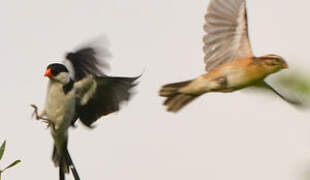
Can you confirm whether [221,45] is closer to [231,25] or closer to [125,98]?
[231,25]

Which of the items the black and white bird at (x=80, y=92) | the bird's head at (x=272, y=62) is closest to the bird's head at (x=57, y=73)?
the black and white bird at (x=80, y=92)

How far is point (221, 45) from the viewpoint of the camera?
5828 millimetres

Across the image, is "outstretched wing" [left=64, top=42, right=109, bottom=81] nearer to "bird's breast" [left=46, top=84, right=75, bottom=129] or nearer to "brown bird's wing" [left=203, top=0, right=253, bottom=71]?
"bird's breast" [left=46, top=84, right=75, bottom=129]

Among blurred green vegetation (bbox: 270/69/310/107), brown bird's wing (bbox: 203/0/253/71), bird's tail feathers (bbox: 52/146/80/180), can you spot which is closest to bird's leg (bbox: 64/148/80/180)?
bird's tail feathers (bbox: 52/146/80/180)

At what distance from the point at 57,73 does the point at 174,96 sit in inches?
38.6

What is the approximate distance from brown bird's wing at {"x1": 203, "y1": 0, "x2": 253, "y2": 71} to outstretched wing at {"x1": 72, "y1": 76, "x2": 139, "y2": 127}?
0.74m

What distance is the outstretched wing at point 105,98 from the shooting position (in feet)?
18.4

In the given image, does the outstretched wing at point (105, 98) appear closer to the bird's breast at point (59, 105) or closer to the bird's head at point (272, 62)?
the bird's breast at point (59, 105)

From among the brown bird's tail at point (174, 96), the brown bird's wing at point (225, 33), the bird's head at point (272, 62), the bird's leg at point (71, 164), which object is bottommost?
the bird's leg at point (71, 164)

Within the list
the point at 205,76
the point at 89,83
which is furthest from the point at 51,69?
the point at 205,76

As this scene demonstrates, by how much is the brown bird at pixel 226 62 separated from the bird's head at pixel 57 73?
2.61 feet

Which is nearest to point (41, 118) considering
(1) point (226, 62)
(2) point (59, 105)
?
(2) point (59, 105)

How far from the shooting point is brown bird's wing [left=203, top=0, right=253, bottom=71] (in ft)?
18.8

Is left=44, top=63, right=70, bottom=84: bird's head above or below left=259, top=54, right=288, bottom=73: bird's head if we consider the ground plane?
above
